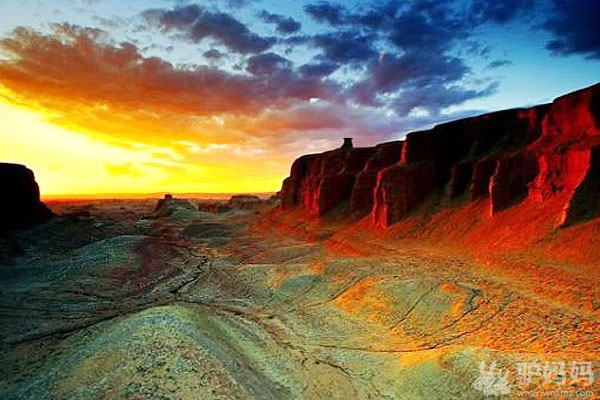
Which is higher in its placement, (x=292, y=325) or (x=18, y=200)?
(x=18, y=200)

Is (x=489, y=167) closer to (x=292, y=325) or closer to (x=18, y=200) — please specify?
(x=292, y=325)

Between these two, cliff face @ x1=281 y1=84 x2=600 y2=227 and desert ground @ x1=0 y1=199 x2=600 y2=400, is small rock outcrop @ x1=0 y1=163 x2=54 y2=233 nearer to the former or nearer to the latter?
desert ground @ x1=0 y1=199 x2=600 y2=400

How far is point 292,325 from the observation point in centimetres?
2003

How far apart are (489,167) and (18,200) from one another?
218ft

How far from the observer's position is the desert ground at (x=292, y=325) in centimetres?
1291

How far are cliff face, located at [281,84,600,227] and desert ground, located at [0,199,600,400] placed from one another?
282 inches

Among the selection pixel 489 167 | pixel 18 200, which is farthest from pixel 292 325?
pixel 18 200

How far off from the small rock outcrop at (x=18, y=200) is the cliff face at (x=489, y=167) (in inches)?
1741

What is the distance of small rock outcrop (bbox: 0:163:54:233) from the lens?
171 ft

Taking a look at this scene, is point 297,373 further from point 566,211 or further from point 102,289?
point 566,211

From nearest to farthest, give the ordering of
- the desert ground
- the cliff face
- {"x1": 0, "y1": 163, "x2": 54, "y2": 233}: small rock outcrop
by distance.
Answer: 1. the desert ground
2. the cliff face
3. {"x1": 0, "y1": 163, "x2": 54, "y2": 233}: small rock outcrop

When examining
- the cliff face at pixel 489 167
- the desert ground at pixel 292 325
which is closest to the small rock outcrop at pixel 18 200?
the desert ground at pixel 292 325

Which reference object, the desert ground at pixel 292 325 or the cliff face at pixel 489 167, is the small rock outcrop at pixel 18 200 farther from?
the cliff face at pixel 489 167

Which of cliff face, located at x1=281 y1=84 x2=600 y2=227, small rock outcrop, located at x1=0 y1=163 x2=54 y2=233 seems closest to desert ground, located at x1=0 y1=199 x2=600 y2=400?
cliff face, located at x1=281 y1=84 x2=600 y2=227
